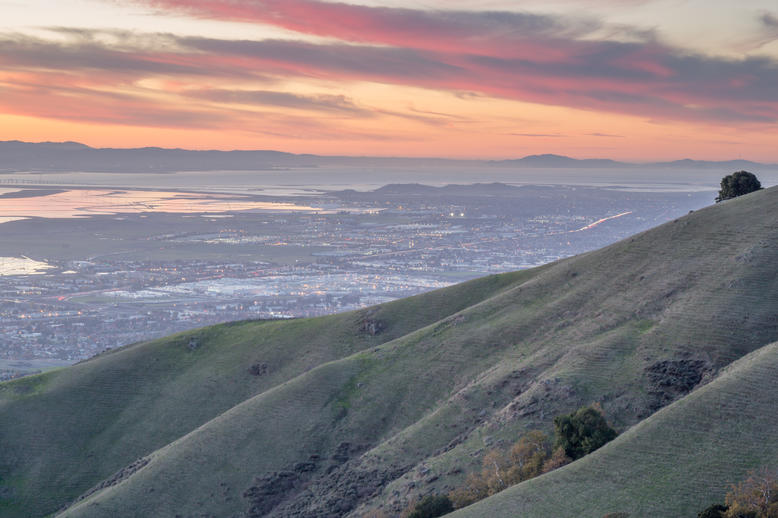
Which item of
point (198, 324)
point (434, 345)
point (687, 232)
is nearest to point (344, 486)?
point (434, 345)

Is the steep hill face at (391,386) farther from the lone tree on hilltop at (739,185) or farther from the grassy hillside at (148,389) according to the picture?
the lone tree on hilltop at (739,185)

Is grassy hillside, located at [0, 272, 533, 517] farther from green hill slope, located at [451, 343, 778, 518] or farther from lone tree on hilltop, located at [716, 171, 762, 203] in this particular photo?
green hill slope, located at [451, 343, 778, 518]

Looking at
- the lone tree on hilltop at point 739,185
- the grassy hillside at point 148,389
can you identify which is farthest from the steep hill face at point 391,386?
the lone tree on hilltop at point 739,185

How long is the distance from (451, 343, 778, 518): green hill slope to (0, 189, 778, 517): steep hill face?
6.67 metres

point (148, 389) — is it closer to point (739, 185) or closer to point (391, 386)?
point (391, 386)

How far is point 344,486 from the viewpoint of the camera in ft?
182

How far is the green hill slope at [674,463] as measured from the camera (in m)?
36.8

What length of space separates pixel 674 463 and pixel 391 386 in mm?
32569

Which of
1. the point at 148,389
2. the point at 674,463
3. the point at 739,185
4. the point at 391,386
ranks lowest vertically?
the point at 148,389

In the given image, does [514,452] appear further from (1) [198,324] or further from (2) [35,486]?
(1) [198,324]

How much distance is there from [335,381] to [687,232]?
36.7 metres

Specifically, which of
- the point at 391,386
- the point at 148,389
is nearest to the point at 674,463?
the point at 391,386

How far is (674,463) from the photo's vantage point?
39.0m

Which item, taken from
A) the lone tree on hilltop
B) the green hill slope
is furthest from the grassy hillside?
the green hill slope
